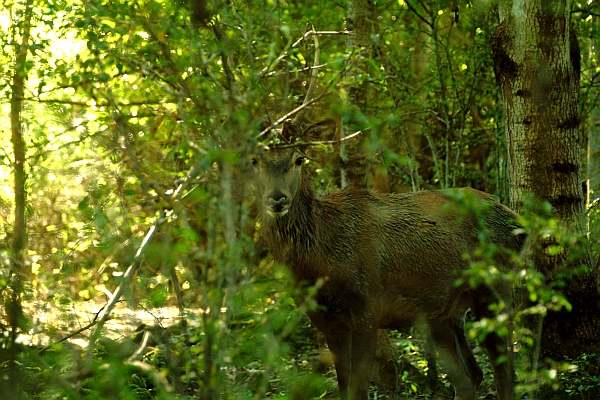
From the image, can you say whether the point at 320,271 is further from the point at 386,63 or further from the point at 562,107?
the point at 386,63

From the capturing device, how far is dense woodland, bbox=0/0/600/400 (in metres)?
4.76

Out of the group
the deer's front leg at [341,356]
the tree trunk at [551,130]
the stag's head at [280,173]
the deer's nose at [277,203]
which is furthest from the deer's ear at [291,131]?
the tree trunk at [551,130]

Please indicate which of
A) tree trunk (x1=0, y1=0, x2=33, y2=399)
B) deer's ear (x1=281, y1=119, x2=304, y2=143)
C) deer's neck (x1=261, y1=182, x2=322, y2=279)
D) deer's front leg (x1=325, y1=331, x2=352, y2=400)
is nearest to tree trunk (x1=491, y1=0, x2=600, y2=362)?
deer's front leg (x1=325, y1=331, x2=352, y2=400)

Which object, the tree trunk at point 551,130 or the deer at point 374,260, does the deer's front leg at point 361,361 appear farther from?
the tree trunk at point 551,130

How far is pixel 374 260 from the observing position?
8000mm

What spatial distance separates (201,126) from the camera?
18.7 ft

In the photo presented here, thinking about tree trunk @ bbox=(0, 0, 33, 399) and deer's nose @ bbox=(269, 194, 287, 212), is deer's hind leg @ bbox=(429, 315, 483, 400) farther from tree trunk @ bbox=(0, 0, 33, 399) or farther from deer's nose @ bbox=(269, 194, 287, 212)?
tree trunk @ bbox=(0, 0, 33, 399)

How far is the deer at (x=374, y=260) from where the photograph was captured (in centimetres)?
768

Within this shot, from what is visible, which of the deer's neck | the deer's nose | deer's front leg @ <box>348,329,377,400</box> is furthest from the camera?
the deer's neck

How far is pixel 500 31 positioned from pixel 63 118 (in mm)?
4521

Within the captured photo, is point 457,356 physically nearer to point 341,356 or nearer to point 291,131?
point 341,356

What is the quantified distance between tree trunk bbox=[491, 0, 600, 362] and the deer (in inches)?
20.2

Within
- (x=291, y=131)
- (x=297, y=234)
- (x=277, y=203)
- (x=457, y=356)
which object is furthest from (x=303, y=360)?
(x=291, y=131)

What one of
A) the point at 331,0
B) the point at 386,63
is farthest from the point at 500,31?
the point at 331,0
